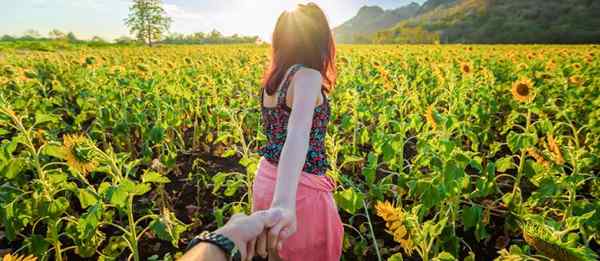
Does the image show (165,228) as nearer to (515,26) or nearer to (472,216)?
(472,216)

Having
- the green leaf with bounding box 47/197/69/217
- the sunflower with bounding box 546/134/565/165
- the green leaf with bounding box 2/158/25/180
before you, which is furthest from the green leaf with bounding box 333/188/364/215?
the green leaf with bounding box 2/158/25/180

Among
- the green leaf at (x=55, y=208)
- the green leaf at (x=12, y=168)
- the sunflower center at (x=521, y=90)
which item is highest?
the sunflower center at (x=521, y=90)

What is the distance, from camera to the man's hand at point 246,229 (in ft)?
3.65

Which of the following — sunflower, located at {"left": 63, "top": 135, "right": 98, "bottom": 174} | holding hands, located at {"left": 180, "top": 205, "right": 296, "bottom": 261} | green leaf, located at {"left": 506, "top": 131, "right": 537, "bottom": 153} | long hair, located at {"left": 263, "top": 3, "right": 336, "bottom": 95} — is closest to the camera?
holding hands, located at {"left": 180, "top": 205, "right": 296, "bottom": 261}

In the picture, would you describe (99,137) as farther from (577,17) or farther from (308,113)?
(577,17)

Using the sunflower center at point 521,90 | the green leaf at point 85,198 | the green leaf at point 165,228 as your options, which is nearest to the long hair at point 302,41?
the green leaf at point 165,228

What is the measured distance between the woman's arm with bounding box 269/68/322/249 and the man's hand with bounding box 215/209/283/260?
109 mm

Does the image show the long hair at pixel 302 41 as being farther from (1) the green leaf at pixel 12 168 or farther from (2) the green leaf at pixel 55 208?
(1) the green leaf at pixel 12 168

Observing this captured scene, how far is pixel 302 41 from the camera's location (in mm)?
1822

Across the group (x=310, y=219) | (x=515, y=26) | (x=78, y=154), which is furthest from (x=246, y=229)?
(x=515, y=26)

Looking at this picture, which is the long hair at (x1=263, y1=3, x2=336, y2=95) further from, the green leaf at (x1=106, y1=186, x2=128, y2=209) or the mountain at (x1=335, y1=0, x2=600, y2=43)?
the mountain at (x1=335, y1=0, x2=600, y2=43)

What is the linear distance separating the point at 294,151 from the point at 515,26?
8517cm

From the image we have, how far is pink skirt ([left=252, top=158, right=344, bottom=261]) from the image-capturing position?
77.6 inches

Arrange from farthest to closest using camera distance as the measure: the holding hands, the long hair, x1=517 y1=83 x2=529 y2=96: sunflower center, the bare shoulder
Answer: x1=517 y1=83 x2=529 y2=96: sunflower center → the long hair → the bare shoulder → the holding hands
